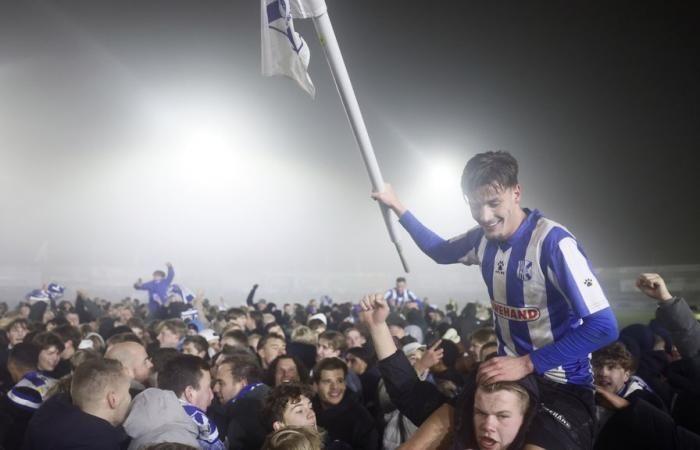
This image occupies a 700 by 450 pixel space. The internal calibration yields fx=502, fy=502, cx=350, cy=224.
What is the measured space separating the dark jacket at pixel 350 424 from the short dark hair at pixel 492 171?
Result: 96.5 inches

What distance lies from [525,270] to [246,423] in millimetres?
2651

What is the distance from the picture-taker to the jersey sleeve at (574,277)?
220 cm

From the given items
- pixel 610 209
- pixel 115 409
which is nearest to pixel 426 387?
pixel 115 409

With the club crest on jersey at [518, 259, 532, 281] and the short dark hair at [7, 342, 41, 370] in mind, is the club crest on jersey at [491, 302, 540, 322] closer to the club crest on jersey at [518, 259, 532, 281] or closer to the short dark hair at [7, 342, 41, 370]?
the club crest on jersey at [518, 259, 532, 281]

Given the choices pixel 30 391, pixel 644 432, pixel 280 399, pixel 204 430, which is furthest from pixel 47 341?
pixel 644 432

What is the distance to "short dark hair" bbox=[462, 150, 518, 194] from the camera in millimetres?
2447

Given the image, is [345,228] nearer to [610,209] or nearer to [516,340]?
[610,209]

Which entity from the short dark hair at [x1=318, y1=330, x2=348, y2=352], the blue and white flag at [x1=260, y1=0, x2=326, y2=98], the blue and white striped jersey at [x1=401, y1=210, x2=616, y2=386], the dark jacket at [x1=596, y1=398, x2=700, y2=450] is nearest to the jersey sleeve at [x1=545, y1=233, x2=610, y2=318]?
the blue and white striped jersey at [x1=401, y1=210, x2=616, y2=386]

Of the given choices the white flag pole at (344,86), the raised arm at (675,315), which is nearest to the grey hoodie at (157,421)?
the white flag pole at (344,86)

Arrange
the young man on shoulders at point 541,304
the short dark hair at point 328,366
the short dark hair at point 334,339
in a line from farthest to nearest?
the short dark hair at point 334,339 → the short dark hair at point 328,366 → the young man on shoulders at point 541,304

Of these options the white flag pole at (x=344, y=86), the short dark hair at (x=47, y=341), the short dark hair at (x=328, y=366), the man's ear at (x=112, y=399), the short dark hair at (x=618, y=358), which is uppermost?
the white flag pole at (x=344, y=86)

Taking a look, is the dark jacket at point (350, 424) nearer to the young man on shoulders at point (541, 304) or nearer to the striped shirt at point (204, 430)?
the striped shirt at point (204, 430)

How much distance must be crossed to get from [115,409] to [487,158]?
110 inches

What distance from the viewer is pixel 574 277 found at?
7.31 feet
